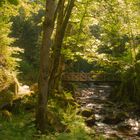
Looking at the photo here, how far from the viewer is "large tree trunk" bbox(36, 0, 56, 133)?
900 cm

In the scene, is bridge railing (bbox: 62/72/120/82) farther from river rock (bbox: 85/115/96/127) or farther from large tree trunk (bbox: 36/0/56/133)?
large tree trunk (bbox: 36/0/56/133)

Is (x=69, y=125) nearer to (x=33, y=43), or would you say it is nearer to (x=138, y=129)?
(x=138, y=129)

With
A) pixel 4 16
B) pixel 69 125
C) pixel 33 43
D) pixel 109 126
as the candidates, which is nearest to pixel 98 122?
pixel 109 126

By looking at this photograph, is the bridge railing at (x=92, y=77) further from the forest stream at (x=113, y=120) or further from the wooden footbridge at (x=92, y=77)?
the forest stream at (x=113, y=120)

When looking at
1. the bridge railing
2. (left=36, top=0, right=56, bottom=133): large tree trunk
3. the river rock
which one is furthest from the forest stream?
(left=36, top=0, right=56, bottom=133): large tree trunk

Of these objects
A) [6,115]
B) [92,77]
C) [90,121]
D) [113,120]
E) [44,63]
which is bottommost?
[113,120]

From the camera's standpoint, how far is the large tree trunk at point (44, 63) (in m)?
9.00

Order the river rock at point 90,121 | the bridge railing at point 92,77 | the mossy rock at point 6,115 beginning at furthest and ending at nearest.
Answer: the bridge railing at point 92,77 < the river rock at point 90,121 < the mossy rock at point 6,115

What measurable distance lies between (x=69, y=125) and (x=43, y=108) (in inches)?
80.1

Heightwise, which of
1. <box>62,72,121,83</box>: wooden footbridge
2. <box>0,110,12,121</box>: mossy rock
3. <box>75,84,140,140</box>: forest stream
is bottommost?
<box>75,84,140,140</box>: forest stream

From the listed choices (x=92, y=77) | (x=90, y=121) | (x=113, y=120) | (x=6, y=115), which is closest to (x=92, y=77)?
(x=92, y=77)

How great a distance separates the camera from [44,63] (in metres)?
9.21

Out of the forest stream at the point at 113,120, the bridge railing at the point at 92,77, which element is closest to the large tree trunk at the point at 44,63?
the forest stream at the point at 113,120

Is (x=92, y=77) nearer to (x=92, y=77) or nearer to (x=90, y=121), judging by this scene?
(x=92, y=77)
